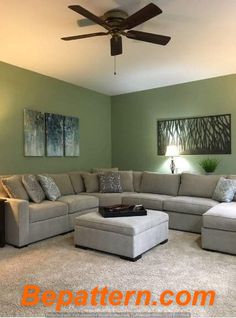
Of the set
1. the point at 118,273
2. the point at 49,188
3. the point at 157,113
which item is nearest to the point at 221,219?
the point at 118,273

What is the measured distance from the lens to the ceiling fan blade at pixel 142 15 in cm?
218

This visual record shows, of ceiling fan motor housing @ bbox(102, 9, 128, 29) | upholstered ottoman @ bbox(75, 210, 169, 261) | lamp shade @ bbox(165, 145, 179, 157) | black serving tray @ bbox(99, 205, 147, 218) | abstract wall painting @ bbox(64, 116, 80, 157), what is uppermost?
ceiling fan motor housing @ bbox(102, 9, 128, 29)

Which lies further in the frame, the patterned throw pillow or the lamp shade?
the lamp shade

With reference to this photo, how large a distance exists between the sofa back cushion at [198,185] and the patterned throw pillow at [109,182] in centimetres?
114

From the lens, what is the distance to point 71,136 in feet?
16.9

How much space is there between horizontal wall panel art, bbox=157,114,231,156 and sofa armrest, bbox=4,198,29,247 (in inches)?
128

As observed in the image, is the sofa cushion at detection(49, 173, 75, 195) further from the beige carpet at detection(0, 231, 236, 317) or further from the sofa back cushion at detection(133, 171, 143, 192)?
the beige carpet at detection(0, 231, 236, 317)

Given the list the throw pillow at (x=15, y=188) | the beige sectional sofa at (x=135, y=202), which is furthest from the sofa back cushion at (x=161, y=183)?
the throw pillow at (x=15, y=188)

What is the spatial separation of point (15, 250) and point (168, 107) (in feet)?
13.0

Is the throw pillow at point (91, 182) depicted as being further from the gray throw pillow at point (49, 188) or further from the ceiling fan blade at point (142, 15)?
the ceiling fan blade at point (142, 15)

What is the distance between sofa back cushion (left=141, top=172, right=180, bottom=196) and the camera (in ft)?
14.8

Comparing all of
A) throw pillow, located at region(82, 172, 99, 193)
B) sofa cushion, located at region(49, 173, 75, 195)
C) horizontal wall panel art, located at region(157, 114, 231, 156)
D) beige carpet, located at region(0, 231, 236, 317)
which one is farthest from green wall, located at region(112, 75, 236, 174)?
beige carpet, located at region(0, 231, 236, 317)

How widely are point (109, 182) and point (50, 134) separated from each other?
1.41 metres

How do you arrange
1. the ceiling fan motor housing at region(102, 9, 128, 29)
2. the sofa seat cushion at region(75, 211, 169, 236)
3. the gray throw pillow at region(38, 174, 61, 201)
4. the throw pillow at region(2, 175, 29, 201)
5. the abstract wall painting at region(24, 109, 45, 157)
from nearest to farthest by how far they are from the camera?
the ceiling fan motor housing at region(102, 9, 128, 29), the sofa seat cushion at region(75, 211, 169, 236), the throw pillow at region(2, 175, 29, 201), the gray throw pillow at region(38, 174, 61, 201), the abstract wall painting at region(24, 109, 45, 157)
